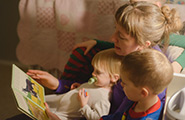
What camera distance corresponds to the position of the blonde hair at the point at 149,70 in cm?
79

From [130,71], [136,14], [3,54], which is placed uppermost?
[136,14]

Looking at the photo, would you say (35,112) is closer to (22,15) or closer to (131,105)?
(131,105)

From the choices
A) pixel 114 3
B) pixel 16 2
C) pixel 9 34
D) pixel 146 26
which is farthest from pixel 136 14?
pixel 9 34

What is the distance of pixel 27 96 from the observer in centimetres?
108

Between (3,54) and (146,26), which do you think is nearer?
(146,26)

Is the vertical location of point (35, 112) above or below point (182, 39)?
below

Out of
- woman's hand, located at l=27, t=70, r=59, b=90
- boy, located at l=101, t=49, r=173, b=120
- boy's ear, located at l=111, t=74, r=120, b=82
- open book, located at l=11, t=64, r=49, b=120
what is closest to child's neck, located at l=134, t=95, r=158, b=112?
boy, located at l=101, t=49, r=173, b=120

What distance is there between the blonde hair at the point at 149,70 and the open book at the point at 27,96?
0.50 metres

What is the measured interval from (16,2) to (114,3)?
101cm

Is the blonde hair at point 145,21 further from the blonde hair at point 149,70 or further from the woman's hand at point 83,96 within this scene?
the woman's hand at point 83,96

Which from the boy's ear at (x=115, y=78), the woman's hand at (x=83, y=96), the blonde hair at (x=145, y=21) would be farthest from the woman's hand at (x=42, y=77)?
the blonde hair at (x=145, y=21)

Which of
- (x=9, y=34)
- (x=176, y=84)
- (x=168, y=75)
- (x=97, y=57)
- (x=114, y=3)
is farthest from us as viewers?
(x=9, y=34)

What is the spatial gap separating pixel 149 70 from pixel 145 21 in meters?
0.33

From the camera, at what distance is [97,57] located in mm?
1208
